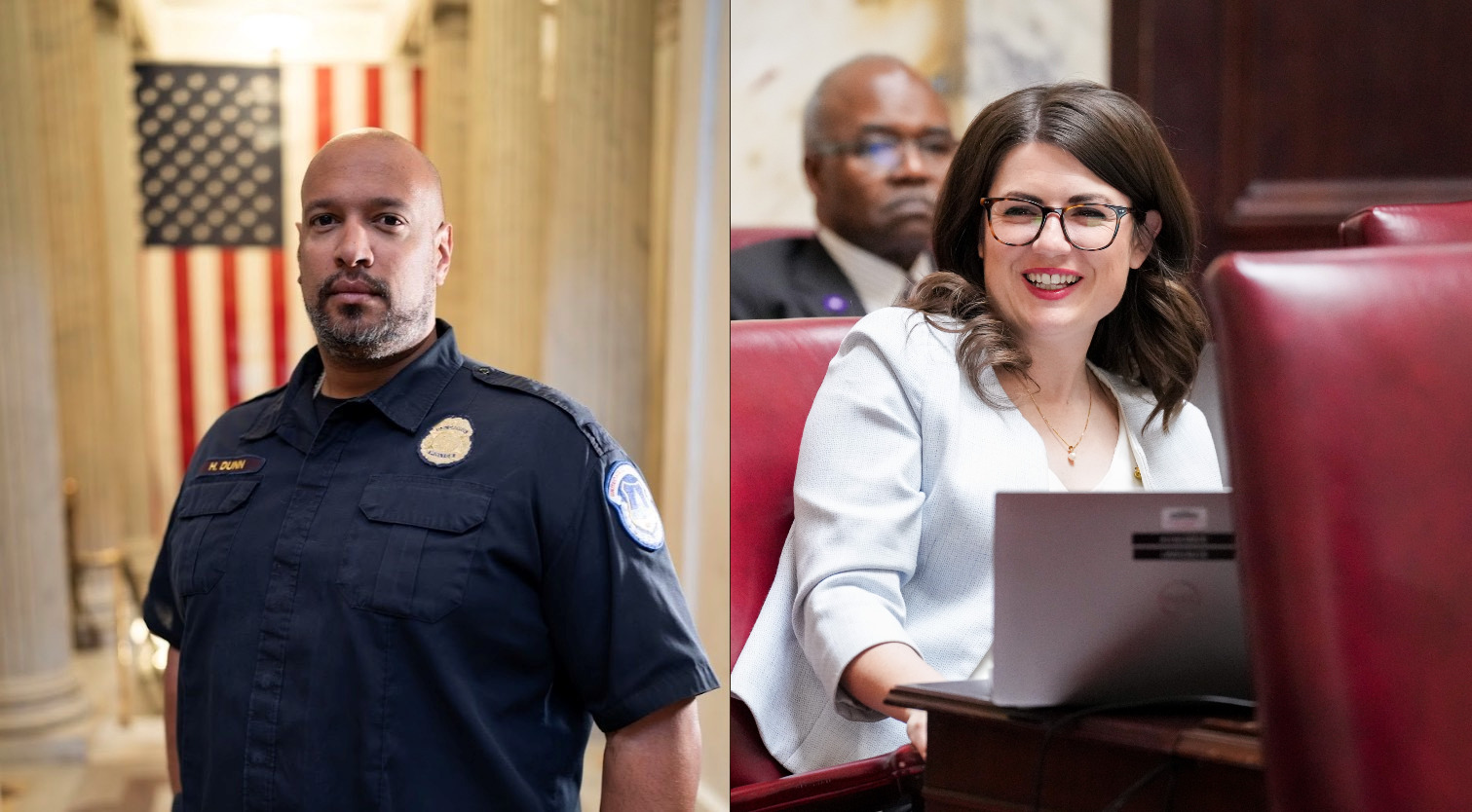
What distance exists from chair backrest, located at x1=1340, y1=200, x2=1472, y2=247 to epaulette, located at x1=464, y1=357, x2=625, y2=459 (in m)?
0.90

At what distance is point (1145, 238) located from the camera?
1.71 meters

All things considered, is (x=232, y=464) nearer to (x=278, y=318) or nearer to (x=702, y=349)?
(x=702, y=349)

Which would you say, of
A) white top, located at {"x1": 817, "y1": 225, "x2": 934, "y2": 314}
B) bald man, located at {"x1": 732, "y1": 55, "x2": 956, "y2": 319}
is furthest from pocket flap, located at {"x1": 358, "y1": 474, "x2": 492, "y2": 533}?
white top, located at {"x1": 817, "y1": 225, "x2": 934, "y2": 314}

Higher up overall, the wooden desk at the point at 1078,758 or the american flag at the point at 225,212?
the american flag at the point at 225,212

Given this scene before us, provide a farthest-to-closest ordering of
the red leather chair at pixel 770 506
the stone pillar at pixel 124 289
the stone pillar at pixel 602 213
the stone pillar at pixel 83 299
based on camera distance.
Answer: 1. the stone pillar at pixel 124 289
2. the stone pillar at pixel 83 299
3. the stone pillar at pixel 602 213
4. the red leather chair at pixel 770 506

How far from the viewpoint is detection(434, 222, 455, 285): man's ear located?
171 cm

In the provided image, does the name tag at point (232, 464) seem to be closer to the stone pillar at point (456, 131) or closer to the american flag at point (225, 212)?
the american flag at point (225, 212)

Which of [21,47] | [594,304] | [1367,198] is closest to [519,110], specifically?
[594,304]

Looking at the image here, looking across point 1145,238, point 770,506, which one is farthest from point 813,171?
point 770,506

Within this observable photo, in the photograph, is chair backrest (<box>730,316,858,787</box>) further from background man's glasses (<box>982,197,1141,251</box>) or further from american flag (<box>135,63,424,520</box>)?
american flag (<box>135,63,424,520</box>)

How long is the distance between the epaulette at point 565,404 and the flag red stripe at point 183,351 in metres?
7.70

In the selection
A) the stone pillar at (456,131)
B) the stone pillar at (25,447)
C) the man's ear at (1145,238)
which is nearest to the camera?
the man's ear at (1145,238)

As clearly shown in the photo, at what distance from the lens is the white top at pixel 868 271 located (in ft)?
9.04

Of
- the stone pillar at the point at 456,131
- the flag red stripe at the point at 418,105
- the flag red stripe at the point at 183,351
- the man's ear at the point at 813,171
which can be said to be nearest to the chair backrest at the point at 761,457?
the man's ear at the point at 813,171
